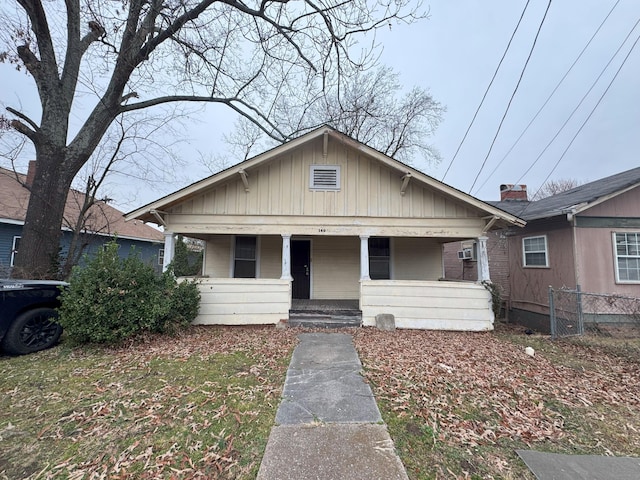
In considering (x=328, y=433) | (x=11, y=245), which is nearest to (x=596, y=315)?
(x=328, y=433)

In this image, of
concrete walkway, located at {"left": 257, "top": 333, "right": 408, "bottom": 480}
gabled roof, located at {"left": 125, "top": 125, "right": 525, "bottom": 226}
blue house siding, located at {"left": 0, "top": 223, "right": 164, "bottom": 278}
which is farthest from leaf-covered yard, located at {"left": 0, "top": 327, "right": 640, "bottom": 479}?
gabled roof, located at {"left": 125, "top": 125, "right": 525, "bottom": 226}

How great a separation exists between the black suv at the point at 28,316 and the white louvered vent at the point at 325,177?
5.79m

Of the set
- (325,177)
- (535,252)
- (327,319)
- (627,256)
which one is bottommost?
(327,319)

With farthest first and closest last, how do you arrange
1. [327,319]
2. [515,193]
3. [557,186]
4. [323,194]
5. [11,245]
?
[557,186]
[515,193]
[11,245]
[323,194]
[327,319]

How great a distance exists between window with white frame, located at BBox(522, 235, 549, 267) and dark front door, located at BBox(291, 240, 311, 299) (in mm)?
7821

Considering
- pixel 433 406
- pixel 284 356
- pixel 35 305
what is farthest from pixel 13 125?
pixel 433 406

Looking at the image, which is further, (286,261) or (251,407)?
(286,261)

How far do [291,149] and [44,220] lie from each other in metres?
6.36

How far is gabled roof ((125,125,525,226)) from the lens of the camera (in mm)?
6859

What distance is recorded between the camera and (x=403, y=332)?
668cm

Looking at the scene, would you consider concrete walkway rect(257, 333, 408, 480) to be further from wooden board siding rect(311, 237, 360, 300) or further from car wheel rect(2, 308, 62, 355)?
wooden board siding rect(311, 237, 360, 300)

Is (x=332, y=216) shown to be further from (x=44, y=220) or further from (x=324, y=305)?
(x=44, y=220)

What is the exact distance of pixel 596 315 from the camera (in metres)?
7.86

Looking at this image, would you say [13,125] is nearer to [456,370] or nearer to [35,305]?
[35,305]
